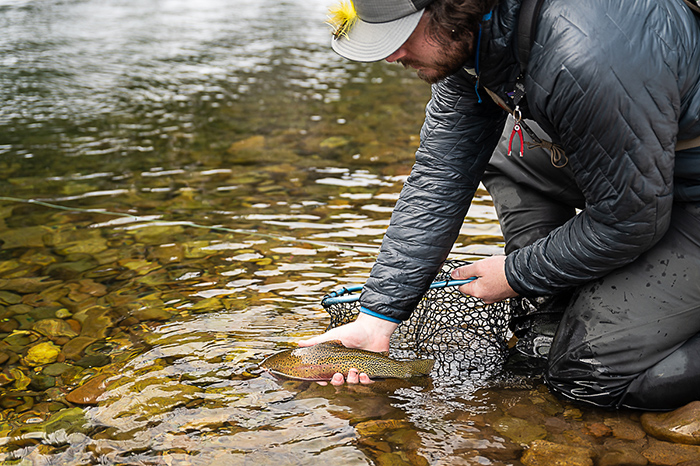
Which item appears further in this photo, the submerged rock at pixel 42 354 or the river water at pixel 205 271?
the submerged rock at pixel 42 354

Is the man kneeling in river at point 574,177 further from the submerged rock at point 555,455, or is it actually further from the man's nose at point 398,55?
the submerged rock at point 555,455

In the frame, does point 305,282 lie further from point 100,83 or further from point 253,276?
point 100,83

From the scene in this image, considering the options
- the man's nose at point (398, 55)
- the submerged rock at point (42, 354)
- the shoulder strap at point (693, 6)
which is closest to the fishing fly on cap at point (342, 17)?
the man's nose at point (398, 55)

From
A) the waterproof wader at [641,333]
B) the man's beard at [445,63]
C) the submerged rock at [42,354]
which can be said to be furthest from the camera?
the submerged rock at [42,354]

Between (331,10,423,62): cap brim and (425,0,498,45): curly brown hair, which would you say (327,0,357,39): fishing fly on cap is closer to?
(331,10,423,62): cap brim

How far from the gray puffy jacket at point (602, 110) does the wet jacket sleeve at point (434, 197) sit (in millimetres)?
11

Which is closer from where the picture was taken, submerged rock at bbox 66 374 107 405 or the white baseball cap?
the white baseball cap

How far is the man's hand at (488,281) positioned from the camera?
2916 millimetres

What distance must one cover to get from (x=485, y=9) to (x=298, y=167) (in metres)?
3.98

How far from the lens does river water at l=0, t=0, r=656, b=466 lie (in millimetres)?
2713

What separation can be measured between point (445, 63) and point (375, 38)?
0.88 feet

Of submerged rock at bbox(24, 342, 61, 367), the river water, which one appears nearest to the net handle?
the river water

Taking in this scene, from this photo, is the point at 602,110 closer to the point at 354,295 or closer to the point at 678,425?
the point at 678,425

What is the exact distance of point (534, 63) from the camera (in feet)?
7.56
